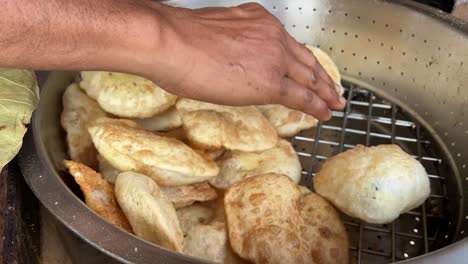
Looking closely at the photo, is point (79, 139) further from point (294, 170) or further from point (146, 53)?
point (294, 170)

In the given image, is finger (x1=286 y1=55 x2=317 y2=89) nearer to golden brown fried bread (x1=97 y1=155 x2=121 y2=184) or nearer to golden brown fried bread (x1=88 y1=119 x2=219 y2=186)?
golden brown fried bread (x1=88 y1=119 x2=219 y2=186)

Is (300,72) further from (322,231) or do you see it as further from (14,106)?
(14,106)

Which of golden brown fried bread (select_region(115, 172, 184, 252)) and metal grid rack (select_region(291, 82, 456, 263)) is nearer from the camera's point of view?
golden brown fried bread (select_region(115, 172, 184, 252))

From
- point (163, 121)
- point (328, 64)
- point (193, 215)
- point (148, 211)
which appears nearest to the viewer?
point (148, 211)

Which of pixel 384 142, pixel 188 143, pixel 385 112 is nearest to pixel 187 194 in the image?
pixel 188 143

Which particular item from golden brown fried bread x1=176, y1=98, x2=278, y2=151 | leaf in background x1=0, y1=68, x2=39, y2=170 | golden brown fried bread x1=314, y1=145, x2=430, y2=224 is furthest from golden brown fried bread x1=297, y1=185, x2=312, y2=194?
leaf in background x1=0, y1=68, x2=39, y2=170
